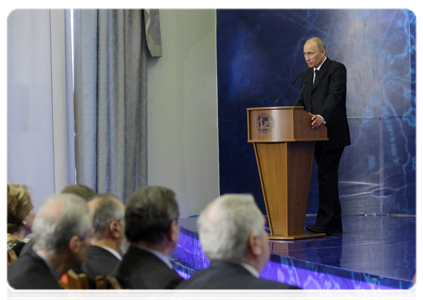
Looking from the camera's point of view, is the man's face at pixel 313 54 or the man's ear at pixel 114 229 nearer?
the man's ear at pixel 114 229

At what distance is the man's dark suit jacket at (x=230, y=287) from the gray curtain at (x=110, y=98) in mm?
3547

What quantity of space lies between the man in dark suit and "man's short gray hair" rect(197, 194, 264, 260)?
102 inches

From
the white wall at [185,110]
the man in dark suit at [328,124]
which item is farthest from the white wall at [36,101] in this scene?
the man in dark suit at [328,124]

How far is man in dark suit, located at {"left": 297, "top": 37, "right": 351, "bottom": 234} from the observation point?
4027 mm

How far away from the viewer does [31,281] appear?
1600 millimetres

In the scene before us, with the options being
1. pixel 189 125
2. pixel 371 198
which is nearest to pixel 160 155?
pixel 189 125

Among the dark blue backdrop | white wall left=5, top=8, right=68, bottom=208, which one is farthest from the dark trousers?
white wall left=5, top=8, right=68, bottom=208

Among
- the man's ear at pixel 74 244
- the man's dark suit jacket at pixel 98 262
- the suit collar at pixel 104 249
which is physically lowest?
the man's dark suit jacket at pixel 98 262

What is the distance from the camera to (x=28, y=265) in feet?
5.44

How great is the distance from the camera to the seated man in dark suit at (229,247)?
4.87ft

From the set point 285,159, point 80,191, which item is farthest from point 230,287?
point 285,159

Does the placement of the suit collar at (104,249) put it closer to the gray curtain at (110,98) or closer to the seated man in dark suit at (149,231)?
the seated man in dark suit at (149,231)

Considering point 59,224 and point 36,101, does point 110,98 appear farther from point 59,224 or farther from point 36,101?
point 59,224

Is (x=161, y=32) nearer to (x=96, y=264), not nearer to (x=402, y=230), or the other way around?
(x=402, y=230)
